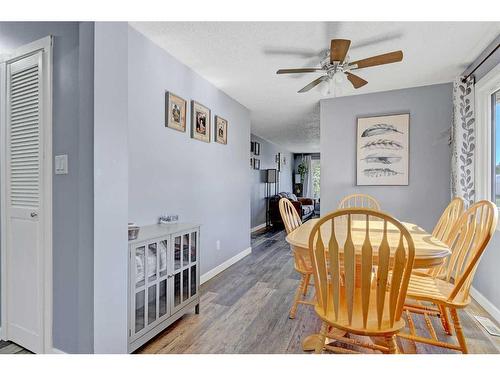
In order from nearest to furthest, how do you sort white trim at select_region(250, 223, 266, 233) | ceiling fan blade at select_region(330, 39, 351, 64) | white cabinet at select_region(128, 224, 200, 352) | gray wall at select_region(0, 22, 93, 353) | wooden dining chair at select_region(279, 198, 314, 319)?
1. gray wall at select_region(0, 22, 93, 353)
2. white cabinet at select_region(128, 224, 200, 352)
3. ceiling fan blade at select_region(330, 39, 351, 64)
4. wooden dining chair at select_region(279, 198, 314, 319)
5. white trim at select_region(250, 223, 266, 233)

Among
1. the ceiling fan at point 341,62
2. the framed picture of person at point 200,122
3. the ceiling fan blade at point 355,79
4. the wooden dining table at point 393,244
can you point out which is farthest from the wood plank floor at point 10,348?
the ceiling fan blade at point 355,79

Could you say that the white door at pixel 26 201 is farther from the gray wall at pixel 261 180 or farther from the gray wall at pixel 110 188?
the gray wall at pixel 261 180

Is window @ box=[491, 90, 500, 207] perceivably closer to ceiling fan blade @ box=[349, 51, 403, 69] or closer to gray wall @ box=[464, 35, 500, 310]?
gray wall @ box=[464, 35, 500, 310]

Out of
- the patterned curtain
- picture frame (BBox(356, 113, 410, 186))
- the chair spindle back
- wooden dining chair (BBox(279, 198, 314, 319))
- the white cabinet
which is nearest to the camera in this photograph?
the chair spindle back

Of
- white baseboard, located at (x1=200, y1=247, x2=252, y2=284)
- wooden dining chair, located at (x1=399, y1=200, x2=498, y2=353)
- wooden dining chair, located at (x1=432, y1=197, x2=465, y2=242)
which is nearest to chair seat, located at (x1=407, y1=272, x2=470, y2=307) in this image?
wooden dining chair, located at (x1=399, y1=200, x2=498, y2=353)

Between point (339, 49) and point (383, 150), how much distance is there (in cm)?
197

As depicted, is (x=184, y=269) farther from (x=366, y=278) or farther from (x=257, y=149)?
(x=257, y=149)

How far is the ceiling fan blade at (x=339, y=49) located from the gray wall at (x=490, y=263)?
1.32 m

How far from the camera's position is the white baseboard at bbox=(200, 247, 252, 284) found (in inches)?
119

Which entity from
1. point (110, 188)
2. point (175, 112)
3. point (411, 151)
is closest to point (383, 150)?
point (411, 151)

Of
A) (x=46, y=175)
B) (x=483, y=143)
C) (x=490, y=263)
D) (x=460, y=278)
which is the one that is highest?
(x=483, y=143)

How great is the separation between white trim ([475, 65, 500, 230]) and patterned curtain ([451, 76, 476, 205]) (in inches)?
1.7

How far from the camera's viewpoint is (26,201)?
1601mm
